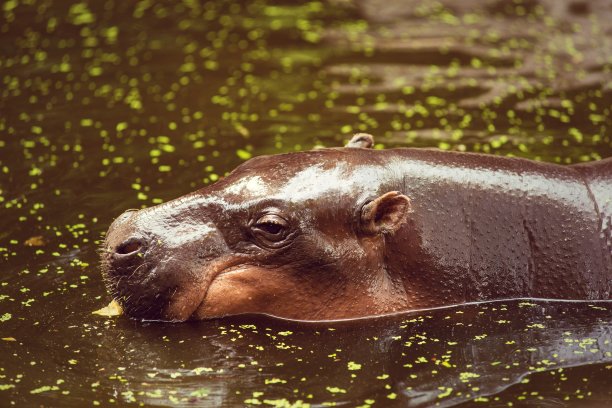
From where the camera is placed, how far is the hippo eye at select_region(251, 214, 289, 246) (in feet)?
19.6

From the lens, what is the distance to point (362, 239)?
6.07 meters

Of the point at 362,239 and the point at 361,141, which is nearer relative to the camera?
the point at 362,239

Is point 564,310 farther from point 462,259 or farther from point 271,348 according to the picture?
point 271,348

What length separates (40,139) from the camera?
9.62 metres

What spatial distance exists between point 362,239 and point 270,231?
1.68 feet

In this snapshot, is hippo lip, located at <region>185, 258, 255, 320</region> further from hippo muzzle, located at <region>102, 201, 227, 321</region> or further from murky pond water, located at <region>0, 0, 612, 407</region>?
murky pond water, located at <region>0, 0, 612, 407</region>

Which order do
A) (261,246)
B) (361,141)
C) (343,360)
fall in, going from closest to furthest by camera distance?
1. (343,360)
2. (261,246)
3. (361,141)

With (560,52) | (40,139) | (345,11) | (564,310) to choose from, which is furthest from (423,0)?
(564,310)

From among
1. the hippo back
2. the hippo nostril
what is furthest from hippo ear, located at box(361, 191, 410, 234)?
the hippo nostril

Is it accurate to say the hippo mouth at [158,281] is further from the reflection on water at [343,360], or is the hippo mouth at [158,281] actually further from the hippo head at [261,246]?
the reflection on water at [343,360]

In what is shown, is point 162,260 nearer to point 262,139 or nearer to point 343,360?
point 343,360

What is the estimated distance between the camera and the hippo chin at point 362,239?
598 cm

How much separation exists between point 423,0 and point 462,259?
8.14 metres

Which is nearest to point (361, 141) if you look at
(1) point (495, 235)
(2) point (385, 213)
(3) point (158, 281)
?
(2) point (385, 213)
